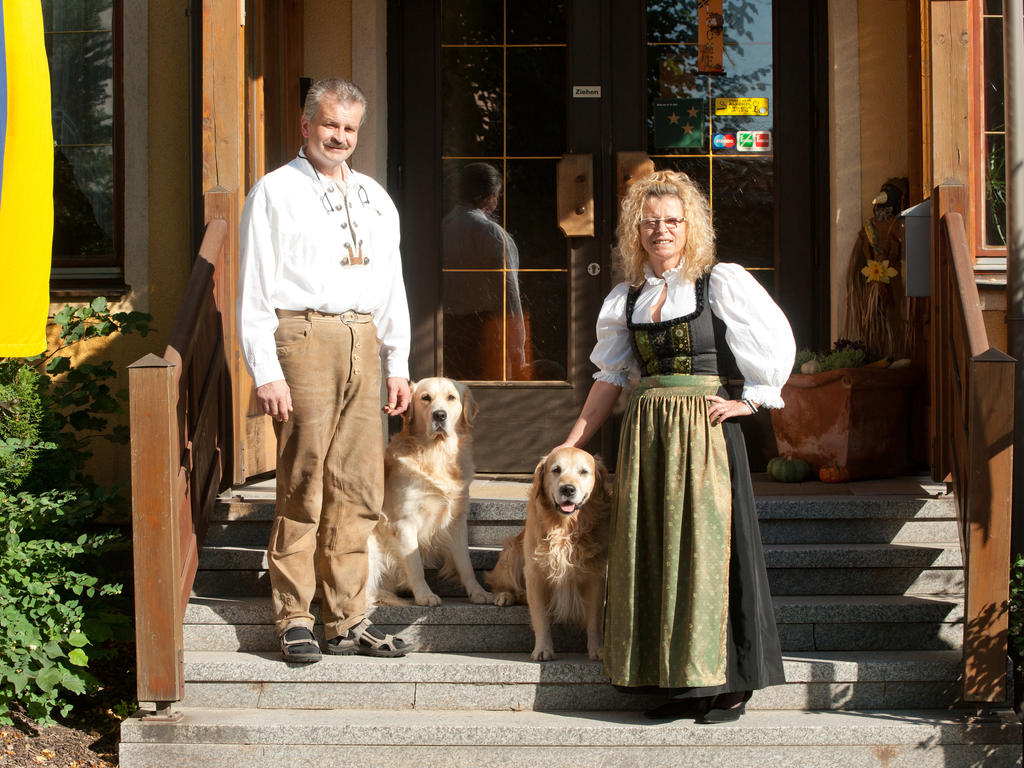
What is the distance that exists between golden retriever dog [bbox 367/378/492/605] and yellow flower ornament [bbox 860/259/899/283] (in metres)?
2.37

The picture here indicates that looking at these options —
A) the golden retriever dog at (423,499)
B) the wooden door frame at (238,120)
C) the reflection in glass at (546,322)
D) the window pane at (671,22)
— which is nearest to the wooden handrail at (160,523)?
the golden retriever dog at (423,499)

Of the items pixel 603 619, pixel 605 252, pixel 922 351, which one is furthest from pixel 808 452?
pixel 603 619

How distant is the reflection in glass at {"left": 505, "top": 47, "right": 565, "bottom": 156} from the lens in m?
5.88

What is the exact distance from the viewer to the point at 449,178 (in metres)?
5.95

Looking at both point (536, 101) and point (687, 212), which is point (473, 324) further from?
point (687, 212)

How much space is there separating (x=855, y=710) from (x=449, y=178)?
3413mm

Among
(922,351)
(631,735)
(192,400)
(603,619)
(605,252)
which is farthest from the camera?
(605,252)

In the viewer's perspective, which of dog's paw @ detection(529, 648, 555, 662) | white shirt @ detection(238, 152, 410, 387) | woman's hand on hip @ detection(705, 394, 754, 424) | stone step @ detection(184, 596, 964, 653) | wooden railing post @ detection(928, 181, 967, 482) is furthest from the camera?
wooden railing post @ detection(928, 181, 967, 482)

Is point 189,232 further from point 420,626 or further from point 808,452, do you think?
point 808,452

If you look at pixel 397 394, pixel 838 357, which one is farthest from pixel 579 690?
pixel 838 357

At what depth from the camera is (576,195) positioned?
19.0ft

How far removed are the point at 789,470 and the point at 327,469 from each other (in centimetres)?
246

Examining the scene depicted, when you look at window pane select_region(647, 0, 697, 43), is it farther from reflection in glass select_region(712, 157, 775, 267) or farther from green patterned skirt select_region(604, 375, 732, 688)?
green patterned skirt select_region(604, 375, 732, 688)

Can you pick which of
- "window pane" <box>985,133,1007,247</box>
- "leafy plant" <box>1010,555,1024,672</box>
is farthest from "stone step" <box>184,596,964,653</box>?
"window pane" <box>985,133,1007,247</box>
